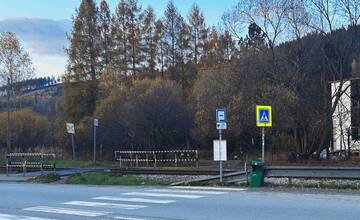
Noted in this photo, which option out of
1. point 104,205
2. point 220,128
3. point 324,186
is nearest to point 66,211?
point 104,205

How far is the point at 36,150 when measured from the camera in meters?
57.5

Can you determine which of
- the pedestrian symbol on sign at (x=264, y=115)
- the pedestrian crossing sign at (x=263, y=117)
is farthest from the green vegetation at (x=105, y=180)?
the pedestrian symbol on sign at (x=264, y=115)

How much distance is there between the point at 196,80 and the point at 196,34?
971 centimetres

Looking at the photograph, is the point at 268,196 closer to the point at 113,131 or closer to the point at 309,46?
the point at 309,46

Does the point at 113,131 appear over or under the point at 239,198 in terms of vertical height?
over

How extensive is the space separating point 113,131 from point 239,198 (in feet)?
122

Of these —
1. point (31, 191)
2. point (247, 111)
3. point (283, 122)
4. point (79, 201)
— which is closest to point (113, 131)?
point (247, 111)

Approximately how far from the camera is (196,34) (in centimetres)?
6294

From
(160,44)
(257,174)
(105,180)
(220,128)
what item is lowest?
(105,180)

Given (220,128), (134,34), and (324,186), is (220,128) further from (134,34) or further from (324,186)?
(134,34)

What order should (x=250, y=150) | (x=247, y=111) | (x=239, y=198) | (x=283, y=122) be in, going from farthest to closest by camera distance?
(x=250, y=150)
(x=247, y=111)
(x=283, y=122)
(x=239, y=198)

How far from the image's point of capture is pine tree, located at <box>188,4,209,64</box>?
6272 cm

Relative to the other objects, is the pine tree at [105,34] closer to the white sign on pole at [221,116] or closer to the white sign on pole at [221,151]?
the white sign on pole at [221,151]

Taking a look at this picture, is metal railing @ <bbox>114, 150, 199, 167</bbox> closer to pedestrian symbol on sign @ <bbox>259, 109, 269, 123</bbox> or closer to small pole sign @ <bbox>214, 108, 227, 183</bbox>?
small pole sign @ <bbox>214, 108, 227, 183</bbox>
